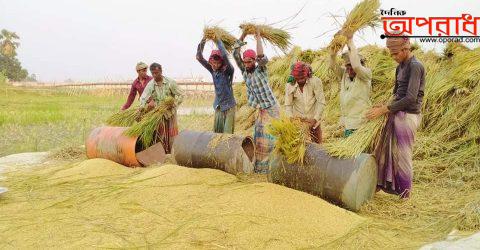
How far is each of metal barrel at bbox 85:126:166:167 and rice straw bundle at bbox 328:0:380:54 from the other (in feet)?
9.85

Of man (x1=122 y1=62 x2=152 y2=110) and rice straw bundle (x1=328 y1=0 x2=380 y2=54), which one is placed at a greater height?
rice straw bundle (x1=328 y1=0 x2=380 y2=54)

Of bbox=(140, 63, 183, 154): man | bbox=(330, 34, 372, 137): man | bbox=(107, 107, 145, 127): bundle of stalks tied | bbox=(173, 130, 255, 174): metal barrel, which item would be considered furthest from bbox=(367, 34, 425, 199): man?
bbox=(107, 107, 145, 127): bundle of stalks tied

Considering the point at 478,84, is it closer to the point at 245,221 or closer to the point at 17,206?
the point at 245,221

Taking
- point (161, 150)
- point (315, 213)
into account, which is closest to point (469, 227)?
point (315, 213)

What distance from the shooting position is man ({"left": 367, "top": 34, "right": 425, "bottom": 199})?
3.86 metres

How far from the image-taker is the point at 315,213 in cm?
345

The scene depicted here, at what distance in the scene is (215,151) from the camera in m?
4.96

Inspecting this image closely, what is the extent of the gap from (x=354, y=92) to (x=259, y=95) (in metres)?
1.03

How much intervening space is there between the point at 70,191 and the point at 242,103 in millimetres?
6420

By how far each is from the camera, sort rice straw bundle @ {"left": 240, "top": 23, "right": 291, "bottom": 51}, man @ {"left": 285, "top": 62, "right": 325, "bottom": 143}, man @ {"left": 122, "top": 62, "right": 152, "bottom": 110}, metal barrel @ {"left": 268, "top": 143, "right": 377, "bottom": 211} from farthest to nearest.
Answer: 1. man @ {"left": 122, "top": 62, "right": 152, "bottom": 110}
2. rice straw bundle @ {"left": 240, "top": 23, "right": 291, "bottom": 51}
3. man @ {"left": 285, "top": 62, "right": 325, "bottom": 143}
4. metal barrel @ {"left": 268, "top": 143, "right": 377, "bottom": 211}

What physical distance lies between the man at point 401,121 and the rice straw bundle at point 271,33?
1511 mm

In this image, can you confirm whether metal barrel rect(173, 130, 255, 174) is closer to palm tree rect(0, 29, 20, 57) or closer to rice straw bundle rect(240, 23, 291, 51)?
rice straw bundle rect(240, 23, 291, 51)

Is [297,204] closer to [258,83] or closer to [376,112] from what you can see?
[376,112]

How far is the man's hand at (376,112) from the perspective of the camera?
3959mm
